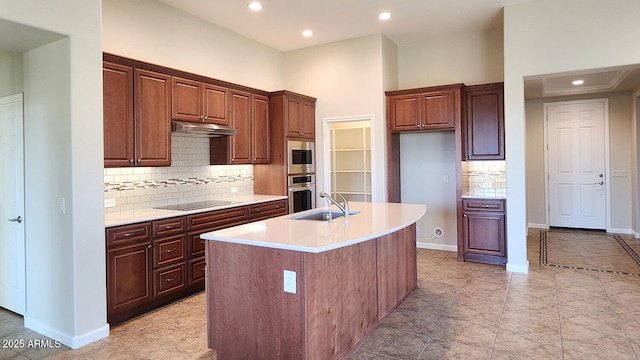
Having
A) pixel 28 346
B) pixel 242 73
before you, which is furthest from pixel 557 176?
pixel 28 346

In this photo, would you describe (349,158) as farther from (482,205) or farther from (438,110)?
(482,205)

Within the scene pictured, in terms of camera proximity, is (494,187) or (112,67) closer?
(112,67)

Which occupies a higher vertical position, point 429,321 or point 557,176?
point 557,176

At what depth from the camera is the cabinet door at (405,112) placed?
5.58 meters

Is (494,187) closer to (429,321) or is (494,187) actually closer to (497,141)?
(497,141)

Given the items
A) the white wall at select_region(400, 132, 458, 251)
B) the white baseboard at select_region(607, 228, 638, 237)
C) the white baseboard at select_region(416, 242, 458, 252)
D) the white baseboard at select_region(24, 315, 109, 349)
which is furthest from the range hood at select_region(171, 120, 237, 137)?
the white baseboard at select_region(607, 228, 638, 237)

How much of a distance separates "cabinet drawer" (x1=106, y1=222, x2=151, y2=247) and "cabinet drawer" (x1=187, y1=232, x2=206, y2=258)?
501 millimetres

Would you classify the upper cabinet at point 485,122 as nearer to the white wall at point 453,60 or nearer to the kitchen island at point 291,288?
the white wall at point 453,60

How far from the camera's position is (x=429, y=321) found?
3.37m

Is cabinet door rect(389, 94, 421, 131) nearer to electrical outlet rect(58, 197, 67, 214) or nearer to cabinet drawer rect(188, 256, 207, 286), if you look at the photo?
cabinet drawer rect(188, 256, 207, 286)

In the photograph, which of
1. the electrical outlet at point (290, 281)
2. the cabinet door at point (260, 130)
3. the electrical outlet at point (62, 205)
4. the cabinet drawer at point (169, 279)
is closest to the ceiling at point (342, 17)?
the cabinet door at point (260, 130)

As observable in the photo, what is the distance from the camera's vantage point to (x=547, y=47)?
4.56 m

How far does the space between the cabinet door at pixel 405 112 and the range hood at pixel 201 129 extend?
234 centimetres

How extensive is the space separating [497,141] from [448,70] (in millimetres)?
1424
